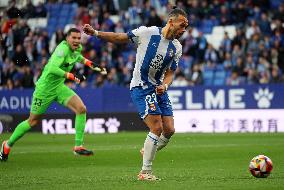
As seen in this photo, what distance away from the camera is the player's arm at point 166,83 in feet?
39.8

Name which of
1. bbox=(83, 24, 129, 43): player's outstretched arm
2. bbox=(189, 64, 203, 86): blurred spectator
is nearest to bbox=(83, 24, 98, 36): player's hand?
bbox=(83, 24, 129, 43): player's outstretched arm

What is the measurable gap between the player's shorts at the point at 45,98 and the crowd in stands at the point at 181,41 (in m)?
11.4

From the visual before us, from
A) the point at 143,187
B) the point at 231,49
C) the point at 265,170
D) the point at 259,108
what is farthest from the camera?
the point at 231,49

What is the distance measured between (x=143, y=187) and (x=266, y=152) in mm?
6843

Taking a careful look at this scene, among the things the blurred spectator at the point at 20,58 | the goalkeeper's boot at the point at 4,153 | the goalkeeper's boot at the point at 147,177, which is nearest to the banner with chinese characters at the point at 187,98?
the blurred spectator at the point at 20,58

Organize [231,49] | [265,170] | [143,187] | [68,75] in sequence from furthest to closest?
[231,49], [68,75], [265,170], [143,187]

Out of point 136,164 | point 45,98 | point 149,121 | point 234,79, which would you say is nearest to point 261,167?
point 149,121

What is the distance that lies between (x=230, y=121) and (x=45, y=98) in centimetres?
1116

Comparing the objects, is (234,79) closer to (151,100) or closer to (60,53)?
(60,53)

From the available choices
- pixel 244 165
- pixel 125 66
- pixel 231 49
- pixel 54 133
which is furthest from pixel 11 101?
pixel 244 165

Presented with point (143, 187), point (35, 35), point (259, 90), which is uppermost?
point (35, 35)

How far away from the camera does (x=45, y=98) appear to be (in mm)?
17172

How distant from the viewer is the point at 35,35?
32.3 m

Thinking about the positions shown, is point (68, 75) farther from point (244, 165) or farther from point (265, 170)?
point (265, 170)
